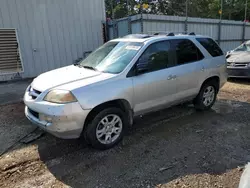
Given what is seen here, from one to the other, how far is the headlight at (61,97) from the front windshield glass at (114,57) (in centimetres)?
85

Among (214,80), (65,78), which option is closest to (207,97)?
(214,80)

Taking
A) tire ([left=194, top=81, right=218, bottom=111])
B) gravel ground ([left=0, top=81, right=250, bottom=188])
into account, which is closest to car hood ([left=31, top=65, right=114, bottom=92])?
gravel ground ([left=0, top=81, right=250, bottom=188])

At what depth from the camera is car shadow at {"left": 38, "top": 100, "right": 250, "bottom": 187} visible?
3016 mm

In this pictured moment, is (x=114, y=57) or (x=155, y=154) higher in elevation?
(x=114, y=57)

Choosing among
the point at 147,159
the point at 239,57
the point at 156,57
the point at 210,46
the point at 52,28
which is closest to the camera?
the point at 147,159

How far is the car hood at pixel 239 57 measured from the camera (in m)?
8.09

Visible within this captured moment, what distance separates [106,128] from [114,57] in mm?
1287

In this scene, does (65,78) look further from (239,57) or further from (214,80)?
(239,57)

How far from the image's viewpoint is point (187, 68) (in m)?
4.61

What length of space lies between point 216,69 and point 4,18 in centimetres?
760

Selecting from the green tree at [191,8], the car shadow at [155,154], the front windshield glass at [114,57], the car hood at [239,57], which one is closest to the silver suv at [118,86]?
the front windshield glass at [114,57]

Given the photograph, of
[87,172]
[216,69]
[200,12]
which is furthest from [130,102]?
[200,12]

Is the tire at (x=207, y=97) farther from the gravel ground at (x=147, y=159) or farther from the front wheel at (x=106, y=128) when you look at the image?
the front wheel at (x=106, y=128)

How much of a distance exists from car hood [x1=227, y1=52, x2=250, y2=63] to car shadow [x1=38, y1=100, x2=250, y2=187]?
13.1 ft
